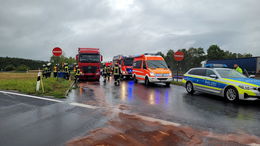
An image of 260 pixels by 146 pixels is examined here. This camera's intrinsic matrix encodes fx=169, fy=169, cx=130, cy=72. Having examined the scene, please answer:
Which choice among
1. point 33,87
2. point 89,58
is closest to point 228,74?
point 33,87

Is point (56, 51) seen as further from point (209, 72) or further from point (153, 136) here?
point (153, 136)

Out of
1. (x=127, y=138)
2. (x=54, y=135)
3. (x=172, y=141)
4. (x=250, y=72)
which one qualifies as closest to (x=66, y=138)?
(x=54, y=135)

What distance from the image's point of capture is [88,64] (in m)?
17.3

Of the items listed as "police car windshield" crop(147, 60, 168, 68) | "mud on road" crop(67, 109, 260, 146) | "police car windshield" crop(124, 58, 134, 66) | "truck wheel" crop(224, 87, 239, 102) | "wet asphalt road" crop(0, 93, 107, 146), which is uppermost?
"police car windshield" crop(124, 58, 134, 66)

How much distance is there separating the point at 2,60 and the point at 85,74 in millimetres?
70630

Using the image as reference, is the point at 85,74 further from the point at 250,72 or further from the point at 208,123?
the point at 250,72

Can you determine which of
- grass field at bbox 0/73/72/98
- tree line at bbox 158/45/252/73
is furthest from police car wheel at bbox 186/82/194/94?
tree line at bbox 158/45/252/73

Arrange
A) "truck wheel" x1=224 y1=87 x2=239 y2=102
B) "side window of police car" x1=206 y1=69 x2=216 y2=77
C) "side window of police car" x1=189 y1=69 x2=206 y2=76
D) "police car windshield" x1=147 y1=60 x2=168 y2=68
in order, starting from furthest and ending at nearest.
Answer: "police car windshield" x1=147 y1=60 x2=168 y2=68 < "side window of police car" x1=189 y1=69 x2=206 y2=76 < "side window of police car" x1=206 y1=69 x2=216 y2=77 < "truck wheel" x1=224 y1=87 x2=239 y2=102

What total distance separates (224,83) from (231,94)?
568 millimetres

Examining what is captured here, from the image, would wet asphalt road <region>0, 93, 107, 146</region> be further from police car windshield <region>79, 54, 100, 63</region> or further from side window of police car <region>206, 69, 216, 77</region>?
police car windshield <region>79, 54, 100, 63</region>

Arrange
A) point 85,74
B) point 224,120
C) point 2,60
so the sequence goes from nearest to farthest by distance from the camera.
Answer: point 224,120 → point 85,74 → point 2,60

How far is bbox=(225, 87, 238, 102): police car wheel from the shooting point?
727 centimetres

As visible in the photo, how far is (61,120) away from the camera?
476 cm

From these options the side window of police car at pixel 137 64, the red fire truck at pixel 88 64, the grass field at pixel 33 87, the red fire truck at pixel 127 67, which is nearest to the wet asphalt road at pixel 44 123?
the grass field at pixel 33 87
